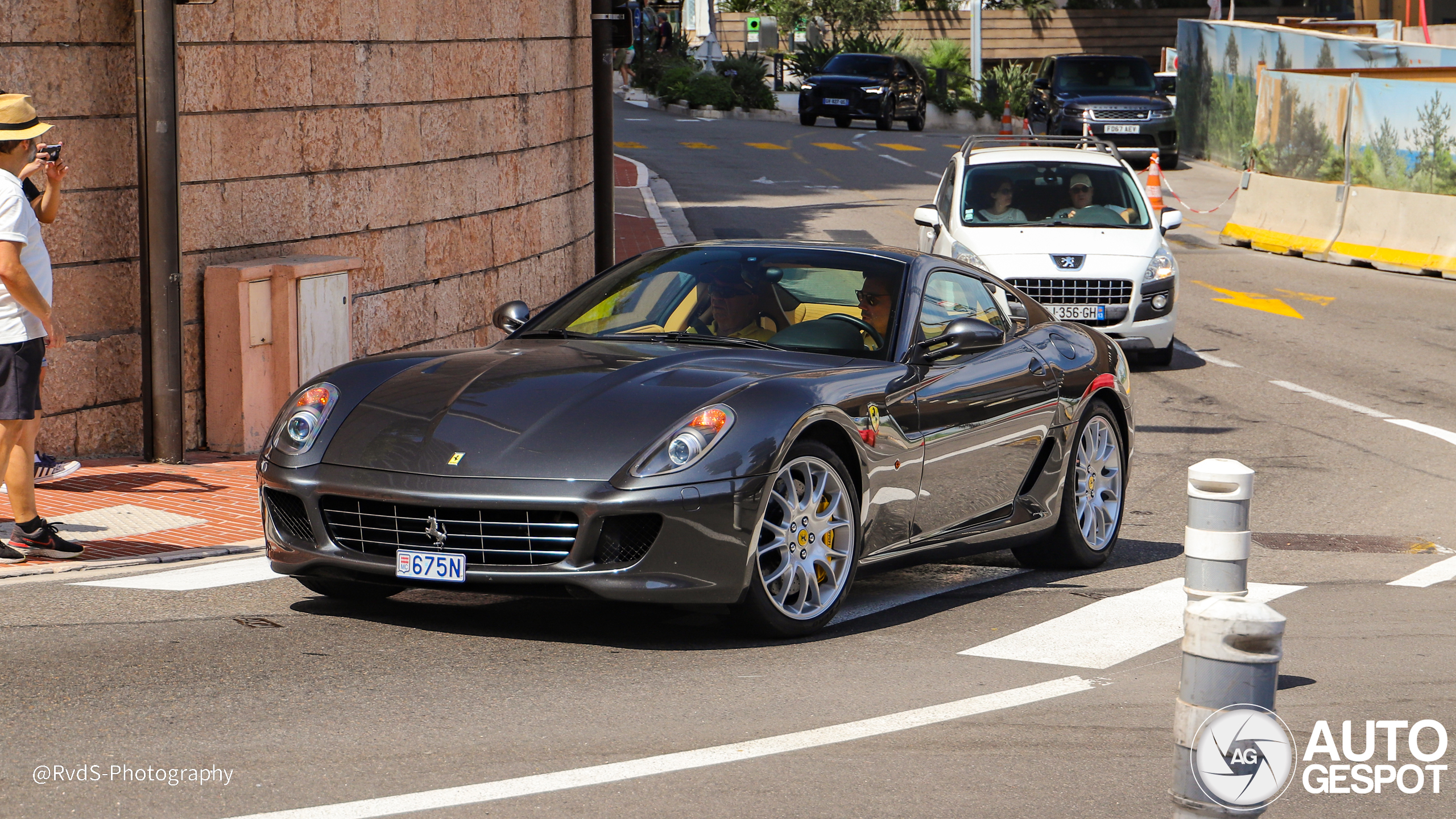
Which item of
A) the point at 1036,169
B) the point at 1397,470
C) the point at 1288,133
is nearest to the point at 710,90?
the point at 1288,133

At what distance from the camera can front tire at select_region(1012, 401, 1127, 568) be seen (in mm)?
8367

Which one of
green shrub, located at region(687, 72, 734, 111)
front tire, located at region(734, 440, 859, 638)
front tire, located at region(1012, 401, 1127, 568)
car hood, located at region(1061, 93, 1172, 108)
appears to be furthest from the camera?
green shrub, located at region(687, 72, 734, 111)

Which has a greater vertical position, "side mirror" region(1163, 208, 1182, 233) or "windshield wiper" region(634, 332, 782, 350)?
"windshield wiper" region(634, 332, 782, 350)

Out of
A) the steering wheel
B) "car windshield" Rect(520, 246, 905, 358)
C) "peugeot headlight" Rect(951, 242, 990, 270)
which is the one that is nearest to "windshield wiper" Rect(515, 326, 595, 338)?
"car windshield" Rect(520, 246, 905, 358)

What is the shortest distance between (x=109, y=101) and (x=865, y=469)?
5304 millimetres

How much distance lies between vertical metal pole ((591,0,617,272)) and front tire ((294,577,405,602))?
9474 mm

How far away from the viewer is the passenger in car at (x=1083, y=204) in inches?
646

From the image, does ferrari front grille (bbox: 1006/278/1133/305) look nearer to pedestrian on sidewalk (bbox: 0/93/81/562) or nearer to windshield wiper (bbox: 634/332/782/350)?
windshield wiper (bbox: 634/332/782/350)

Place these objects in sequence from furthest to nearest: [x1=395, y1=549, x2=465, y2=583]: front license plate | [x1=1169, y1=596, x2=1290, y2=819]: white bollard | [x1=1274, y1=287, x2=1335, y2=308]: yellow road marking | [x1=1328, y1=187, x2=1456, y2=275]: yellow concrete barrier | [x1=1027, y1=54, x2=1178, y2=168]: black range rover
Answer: [x1=1027, y1=54, x2=1178, y2=168]: black range rover, [x1=1328, y1=187, x2=1456, y2=275]: yellow concrete barrier, [x1=1274, y1=287, x2=1335, y2=308]: yellow road marking, [x1=395, y1=549, x2=465, y2=583]: front license plate, [x1=1169, y1=596, x2=1290, y2=819]: white bollard

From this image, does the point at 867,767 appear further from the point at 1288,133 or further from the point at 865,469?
the point at 1288,133

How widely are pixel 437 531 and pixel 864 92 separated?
39.7 meters

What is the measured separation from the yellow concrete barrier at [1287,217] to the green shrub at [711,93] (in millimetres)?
25108

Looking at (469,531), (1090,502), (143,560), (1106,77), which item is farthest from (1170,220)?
(1106,77)

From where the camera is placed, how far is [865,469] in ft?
22.6
